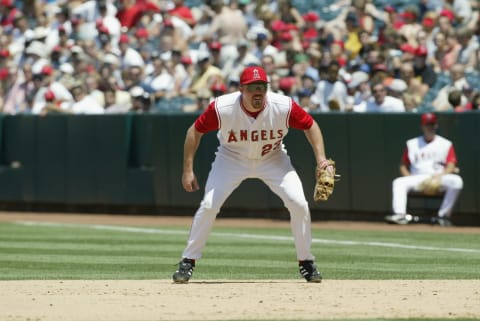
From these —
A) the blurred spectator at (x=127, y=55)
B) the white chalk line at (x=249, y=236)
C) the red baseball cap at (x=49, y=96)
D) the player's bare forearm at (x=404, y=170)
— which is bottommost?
the white chalk line at (x=249, y=236)

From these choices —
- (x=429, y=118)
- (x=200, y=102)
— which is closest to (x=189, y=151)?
(x=429, y=118)

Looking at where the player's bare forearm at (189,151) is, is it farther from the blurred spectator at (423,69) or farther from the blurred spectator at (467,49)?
the blurred spectator at (467,49)

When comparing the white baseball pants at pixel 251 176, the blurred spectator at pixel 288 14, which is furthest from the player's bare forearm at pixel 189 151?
the blurred spectator at pixel 288 14

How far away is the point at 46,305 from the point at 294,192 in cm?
235

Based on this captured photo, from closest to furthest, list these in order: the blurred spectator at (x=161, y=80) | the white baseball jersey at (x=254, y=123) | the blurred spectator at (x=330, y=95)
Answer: the white baseball jersey at (x=254, y=123) < the blurred spectator at (x=330, y=95) < the blurred spectator at (x=161, y=80)

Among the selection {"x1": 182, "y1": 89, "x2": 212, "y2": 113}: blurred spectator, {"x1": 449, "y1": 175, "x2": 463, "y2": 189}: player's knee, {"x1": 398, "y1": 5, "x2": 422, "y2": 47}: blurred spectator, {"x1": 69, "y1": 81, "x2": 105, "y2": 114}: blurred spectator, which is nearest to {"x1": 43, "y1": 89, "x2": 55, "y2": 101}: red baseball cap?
{"x1": 69, "y1": 81, "x2": 105, "y2": 114}: blurred spectator

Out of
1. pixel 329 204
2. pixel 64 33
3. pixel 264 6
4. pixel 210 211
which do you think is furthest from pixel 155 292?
pixel 64 33

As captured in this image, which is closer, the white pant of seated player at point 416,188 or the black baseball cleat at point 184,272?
the black baseball cleat at point 184,272

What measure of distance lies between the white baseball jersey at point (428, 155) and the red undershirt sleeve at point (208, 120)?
24.2ft

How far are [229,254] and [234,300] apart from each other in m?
4.58

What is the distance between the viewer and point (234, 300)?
8.56 metres

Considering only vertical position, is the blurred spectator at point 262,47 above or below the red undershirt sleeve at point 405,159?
above

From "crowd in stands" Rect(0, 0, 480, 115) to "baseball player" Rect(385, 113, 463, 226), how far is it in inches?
22.0

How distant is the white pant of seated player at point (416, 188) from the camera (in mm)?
16375
